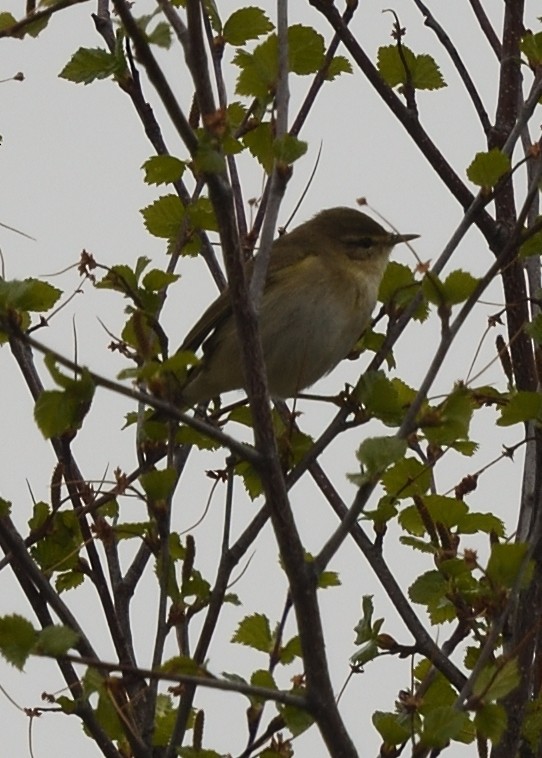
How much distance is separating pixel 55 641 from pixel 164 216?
1576 millimetres

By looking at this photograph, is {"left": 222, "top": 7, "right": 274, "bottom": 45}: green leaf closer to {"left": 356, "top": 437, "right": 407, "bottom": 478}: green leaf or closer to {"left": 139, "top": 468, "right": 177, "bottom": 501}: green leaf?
{"left": 139, "top": 468, "right": 177, "bottom": 501}: green leaf

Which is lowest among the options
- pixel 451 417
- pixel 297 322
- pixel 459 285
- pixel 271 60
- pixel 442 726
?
pixel 442 726

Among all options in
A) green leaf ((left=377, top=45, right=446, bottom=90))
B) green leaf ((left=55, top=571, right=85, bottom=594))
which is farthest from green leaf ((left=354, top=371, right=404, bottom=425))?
green leaf ((left=377, top=45, right=446, bottom=90))

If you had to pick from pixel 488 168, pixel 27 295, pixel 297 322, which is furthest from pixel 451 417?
pixel 297 322

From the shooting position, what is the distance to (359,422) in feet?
11.2

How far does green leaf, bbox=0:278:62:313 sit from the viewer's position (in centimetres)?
293

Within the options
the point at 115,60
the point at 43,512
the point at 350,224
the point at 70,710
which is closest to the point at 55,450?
the point at 43,512

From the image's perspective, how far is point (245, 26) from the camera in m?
3.96

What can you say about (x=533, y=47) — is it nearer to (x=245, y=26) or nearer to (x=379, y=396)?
(x=245, y=26)

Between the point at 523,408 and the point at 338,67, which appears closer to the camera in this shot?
the point at 523,408

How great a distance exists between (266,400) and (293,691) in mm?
666

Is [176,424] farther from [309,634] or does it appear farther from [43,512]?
[309,634]

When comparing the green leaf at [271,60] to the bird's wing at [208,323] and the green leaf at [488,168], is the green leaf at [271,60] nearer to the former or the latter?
the green leaf at [488,168]

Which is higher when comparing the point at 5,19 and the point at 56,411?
the point at 5,19
